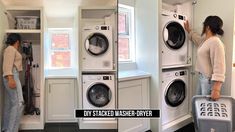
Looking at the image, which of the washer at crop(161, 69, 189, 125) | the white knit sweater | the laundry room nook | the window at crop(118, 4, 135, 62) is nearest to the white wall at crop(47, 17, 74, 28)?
the laundry room nook

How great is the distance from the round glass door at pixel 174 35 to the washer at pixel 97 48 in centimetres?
44

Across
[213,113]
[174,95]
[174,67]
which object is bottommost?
[213,113]

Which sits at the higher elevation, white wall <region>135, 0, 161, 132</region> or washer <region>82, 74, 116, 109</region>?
white wall <region>135, 0, 161, 132</region>

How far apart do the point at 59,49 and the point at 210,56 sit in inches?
43.4

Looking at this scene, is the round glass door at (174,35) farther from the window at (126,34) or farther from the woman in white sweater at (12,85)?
the woman in white sweater at (12,85)

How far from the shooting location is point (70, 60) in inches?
34.0

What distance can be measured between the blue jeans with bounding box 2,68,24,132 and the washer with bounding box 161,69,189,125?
0.89 metres

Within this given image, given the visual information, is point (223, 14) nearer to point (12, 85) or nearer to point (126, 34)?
point (126, 34)

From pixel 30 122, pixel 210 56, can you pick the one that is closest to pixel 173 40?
pixel 210 56

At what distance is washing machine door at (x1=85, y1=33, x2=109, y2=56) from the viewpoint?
93cm

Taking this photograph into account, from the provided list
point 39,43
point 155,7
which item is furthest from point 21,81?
point 155,7

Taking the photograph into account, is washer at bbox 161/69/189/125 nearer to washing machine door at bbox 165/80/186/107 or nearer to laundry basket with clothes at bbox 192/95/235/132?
washing machine door at bbox 165/80/186/107

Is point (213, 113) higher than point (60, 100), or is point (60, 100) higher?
point (60, 100)

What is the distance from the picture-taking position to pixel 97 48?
98 cm
